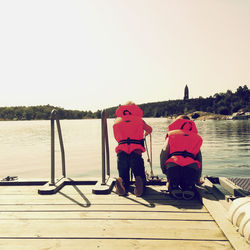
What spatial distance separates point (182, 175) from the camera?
4.39m

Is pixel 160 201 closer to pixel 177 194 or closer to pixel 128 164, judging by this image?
pixel 177 194

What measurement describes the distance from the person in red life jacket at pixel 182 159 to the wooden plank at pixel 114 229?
1123mm

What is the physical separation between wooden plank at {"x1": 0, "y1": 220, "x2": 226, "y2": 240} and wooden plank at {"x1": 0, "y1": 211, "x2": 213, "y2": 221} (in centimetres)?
11

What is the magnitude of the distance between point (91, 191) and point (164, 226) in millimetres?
1913

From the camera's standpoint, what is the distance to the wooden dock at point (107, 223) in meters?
2.78

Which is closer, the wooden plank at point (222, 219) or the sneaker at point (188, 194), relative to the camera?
the wooden plank at point (222, 219)

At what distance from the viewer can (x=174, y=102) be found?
181 meters

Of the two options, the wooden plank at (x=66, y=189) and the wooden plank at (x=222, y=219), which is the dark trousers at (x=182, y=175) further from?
the wooden plank at (x=66, y=189)

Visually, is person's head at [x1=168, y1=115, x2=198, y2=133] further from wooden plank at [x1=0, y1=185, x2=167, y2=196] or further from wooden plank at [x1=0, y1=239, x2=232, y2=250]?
wooden plank at [x1=0, y1=239, x2=232, y2=250]

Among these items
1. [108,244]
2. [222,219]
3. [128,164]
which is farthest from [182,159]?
[108,244]

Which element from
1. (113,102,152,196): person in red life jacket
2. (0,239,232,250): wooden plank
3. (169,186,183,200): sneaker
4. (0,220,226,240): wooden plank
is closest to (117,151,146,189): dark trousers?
(113,102,152,196): person in red life jacket

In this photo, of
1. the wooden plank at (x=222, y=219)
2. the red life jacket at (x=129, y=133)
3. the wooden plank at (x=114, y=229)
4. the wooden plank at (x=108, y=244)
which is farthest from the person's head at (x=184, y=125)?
the wooden plank at (x=108, y=244)

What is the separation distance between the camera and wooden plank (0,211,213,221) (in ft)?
11.2

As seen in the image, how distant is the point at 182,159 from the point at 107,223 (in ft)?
5.89
